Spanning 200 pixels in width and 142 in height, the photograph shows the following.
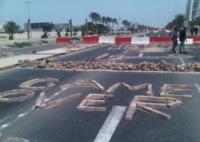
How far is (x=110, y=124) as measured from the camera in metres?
7.36

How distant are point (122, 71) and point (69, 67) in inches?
116

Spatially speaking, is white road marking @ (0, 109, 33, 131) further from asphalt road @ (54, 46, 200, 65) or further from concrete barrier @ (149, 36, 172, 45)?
concrete barrier @ (149, 36, 172, 45)

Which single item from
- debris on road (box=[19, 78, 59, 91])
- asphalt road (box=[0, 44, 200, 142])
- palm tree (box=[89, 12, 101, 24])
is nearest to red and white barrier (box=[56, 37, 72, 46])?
debris on road (box=[19, 78, 59, 91])

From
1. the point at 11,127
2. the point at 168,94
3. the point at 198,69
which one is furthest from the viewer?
the point at 198,69

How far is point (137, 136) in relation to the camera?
6.63 m

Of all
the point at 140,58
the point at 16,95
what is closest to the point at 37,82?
the point at 16,95

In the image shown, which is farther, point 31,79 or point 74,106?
point 31,79

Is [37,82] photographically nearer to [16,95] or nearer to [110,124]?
[16,95]

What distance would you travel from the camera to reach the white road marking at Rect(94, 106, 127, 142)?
21.4 feet

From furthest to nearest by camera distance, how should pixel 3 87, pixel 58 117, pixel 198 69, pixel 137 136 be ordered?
pixel 198 69 < pixel 3 87 < pixel 58 117 < pixel 137 136

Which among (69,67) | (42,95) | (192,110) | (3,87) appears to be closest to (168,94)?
(192,110)

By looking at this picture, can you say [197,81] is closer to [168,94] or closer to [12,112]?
[168,94]

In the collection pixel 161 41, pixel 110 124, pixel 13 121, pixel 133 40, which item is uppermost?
pixel 110 124

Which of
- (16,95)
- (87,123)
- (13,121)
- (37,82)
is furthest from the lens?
(37,82)
